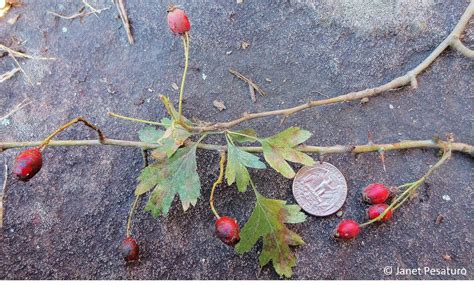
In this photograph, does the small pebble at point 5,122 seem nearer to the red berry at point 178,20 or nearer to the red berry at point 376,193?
the red berry at point 178,20

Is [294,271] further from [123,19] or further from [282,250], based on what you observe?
[123,19]

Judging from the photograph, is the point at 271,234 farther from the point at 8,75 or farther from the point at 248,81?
the point at 8,75

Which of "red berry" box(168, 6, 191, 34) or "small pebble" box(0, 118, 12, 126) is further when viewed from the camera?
→ "small pebble" box(0, 118, 12, 126)

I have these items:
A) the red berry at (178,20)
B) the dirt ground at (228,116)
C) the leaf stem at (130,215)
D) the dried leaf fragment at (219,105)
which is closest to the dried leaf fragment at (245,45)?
the dirt ground at (228,116)

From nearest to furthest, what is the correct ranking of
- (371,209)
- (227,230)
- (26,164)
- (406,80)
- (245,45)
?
1. (26,164)
2. (227,230)
3. (371,209)
4. (406,80)
5. (245,45)

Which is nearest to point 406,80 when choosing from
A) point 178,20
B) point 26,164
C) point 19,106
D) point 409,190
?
point 409,190

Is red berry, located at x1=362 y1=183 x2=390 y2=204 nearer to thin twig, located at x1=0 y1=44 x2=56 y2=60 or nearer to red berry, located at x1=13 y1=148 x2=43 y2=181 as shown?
red berry, located at x1=13 y1=148 x2=43 y2=181

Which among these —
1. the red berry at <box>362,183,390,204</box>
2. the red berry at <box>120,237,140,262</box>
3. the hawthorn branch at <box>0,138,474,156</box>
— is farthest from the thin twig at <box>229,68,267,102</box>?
the red berry at <box>120,237,140,262</box>

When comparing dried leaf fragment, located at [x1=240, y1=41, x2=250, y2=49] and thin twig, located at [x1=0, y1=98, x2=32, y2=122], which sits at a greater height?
dried leaf fragment, located at [x1=240, y1=41, x2=250, y2=49]
